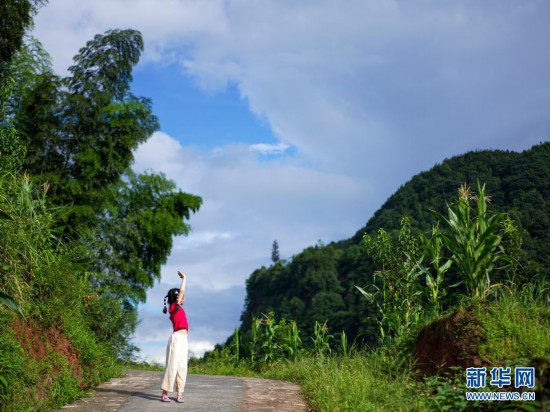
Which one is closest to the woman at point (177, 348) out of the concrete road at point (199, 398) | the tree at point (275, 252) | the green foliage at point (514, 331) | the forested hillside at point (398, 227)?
the concrete road at point (199, 398)

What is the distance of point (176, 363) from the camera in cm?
922

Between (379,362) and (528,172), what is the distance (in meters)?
54.2

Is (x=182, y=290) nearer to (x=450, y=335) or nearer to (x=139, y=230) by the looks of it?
(x=450, y=335)

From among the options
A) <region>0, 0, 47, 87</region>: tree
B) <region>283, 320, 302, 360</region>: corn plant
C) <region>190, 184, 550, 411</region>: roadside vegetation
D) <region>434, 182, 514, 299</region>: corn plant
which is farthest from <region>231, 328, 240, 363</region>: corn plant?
<region>0, 0, 47, 87</region>: tree

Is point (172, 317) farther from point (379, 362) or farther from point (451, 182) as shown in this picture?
point (451, 182)

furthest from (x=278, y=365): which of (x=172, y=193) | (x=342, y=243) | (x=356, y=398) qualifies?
(x=342, y=243)

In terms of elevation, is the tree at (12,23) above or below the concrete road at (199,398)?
above

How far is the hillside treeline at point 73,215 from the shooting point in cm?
900

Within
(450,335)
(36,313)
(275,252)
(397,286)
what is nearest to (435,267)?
(397,286)

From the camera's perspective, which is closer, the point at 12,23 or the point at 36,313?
the point at 36,313

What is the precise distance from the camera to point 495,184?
64.2 meters

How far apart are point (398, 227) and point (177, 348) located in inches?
2381

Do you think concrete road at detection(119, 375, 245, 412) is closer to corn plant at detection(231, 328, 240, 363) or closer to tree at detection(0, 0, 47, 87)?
corn plant at detection(231, 328, 240, 363)

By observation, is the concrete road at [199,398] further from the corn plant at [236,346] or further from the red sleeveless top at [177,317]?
the corn plant at [236,346]
